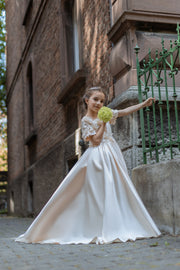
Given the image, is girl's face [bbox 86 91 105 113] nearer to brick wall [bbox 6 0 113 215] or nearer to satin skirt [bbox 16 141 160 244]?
satin skirt [bbox 16 141 160 244]

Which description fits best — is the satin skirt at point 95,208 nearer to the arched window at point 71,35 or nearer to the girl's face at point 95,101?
the girl's face at point 95,101

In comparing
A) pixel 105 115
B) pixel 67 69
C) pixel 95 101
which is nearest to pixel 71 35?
pixel 67 69

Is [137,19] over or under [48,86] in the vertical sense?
under

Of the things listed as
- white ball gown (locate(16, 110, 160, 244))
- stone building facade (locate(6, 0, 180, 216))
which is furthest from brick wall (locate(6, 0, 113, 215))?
white ball gown (locate(16, 110, 160, 244))

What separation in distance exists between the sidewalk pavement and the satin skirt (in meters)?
0.20

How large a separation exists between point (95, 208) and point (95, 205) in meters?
0.03

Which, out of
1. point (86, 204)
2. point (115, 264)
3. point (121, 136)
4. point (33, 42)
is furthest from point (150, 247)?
point (33, 42)

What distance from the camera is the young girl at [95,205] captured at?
12.7 feet

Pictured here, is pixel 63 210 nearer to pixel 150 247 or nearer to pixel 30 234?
pixel 30 234

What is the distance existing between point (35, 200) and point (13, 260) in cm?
771

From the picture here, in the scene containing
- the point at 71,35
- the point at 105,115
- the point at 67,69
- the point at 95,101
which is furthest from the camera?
the point at 71,35

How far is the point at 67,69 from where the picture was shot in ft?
26.9

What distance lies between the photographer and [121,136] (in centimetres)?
510

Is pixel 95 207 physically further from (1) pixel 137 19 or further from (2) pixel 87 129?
(1) pixel 137 19
